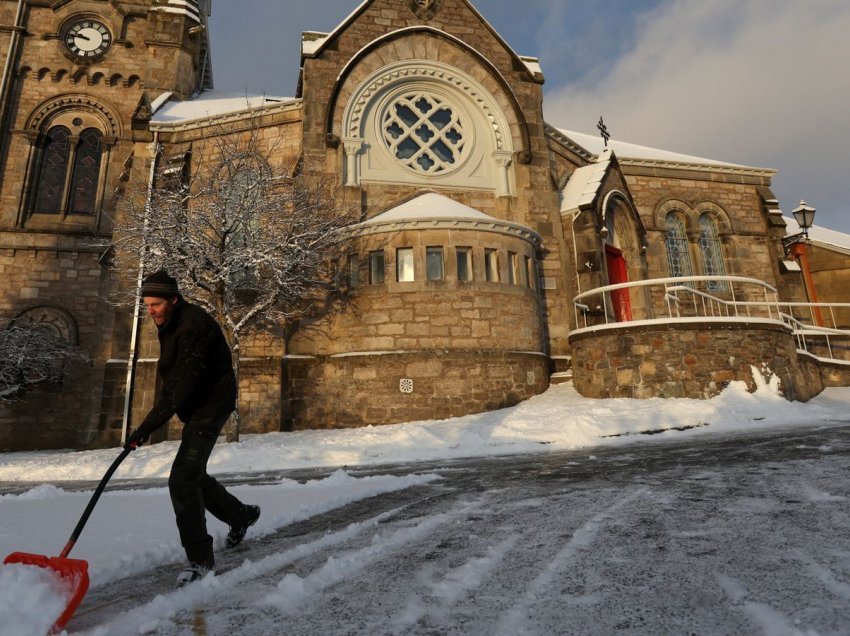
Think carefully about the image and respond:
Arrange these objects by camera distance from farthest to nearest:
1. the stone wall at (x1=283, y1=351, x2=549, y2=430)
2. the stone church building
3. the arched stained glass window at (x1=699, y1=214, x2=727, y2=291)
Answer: the arched stained glass window at (x1=699, y1=214, x2=727, y2=291), the stone church building, the stone wall at (x1=283, y1=351, x2=549, y2=430)

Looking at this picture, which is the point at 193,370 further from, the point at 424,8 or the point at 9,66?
the point at 9,66

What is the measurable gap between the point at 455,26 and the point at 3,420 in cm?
1847

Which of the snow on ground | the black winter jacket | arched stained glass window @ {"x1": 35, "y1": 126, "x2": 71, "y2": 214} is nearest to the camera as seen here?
the black winter jacket

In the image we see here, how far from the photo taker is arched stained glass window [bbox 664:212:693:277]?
63.7ft

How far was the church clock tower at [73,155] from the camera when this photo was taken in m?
15.0

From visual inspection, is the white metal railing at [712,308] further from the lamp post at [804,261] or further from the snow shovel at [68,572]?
the snow shovel at [68,572]

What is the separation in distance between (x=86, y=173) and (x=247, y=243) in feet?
37.8

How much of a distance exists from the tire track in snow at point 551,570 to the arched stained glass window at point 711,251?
19.4m

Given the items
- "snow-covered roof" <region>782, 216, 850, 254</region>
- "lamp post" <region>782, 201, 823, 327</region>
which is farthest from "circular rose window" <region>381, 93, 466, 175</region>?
"snow-covered roof" <region>782, 216, 850, 254</region>

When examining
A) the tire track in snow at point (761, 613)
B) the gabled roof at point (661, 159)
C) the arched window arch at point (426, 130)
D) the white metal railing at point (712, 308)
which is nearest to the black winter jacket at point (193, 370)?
the tire track in snow at point (761, 613)

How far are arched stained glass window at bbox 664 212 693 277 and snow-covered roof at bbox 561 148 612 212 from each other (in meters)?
5.71

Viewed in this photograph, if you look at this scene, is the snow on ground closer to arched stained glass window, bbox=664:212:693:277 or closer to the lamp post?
arched stained glass window, bbox=664:212:693:277

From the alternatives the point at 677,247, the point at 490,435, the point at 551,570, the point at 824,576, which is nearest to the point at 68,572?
the point at 551,570

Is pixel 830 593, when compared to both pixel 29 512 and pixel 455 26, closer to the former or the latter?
pixel 29 512
